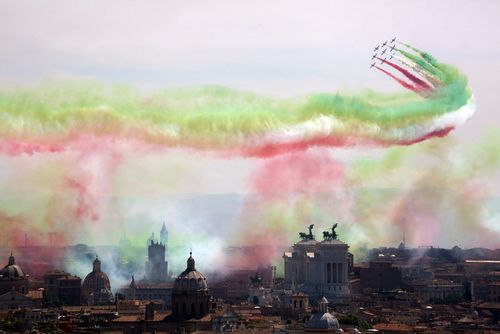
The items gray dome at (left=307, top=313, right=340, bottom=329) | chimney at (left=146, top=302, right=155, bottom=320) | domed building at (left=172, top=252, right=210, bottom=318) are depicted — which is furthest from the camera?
chimney at (left=146, top=302, right=155, bottom=320)

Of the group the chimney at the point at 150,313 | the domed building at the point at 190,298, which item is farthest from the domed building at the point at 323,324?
the chimney at the point at 150,313

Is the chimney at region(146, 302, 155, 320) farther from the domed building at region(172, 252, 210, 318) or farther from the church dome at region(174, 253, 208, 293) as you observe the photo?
the church dome at region(174, 253, 208, 293)

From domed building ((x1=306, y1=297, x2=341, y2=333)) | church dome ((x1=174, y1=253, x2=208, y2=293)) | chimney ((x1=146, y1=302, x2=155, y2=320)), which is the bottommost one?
domed building ((x1=306, y1=297, x2=341, y2=333))

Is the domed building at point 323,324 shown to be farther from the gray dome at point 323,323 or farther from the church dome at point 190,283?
the church dome at point 190,283

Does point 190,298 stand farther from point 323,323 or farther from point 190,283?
point 323,323

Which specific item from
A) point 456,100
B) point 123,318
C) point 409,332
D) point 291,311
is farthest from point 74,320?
point 456,100

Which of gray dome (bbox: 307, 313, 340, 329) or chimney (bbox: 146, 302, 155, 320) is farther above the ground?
chimney (bbox: 146, 302, 155, 320)

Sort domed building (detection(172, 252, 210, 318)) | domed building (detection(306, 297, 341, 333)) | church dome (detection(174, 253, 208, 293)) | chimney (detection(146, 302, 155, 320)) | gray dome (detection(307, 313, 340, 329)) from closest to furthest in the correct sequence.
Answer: domed building (detection(306, 297, 341, 333))
gray dome (detection(307, 313, 340, 329))
domed building (detection(172, 252, 210, 318))
chimney (detection(146, 302, 155, 320))
church dome (detection(174, 253, 208, 293))

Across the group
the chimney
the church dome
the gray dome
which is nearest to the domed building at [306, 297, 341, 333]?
the gray dome

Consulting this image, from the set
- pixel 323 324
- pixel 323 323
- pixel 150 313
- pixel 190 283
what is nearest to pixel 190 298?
pixel 190 283
